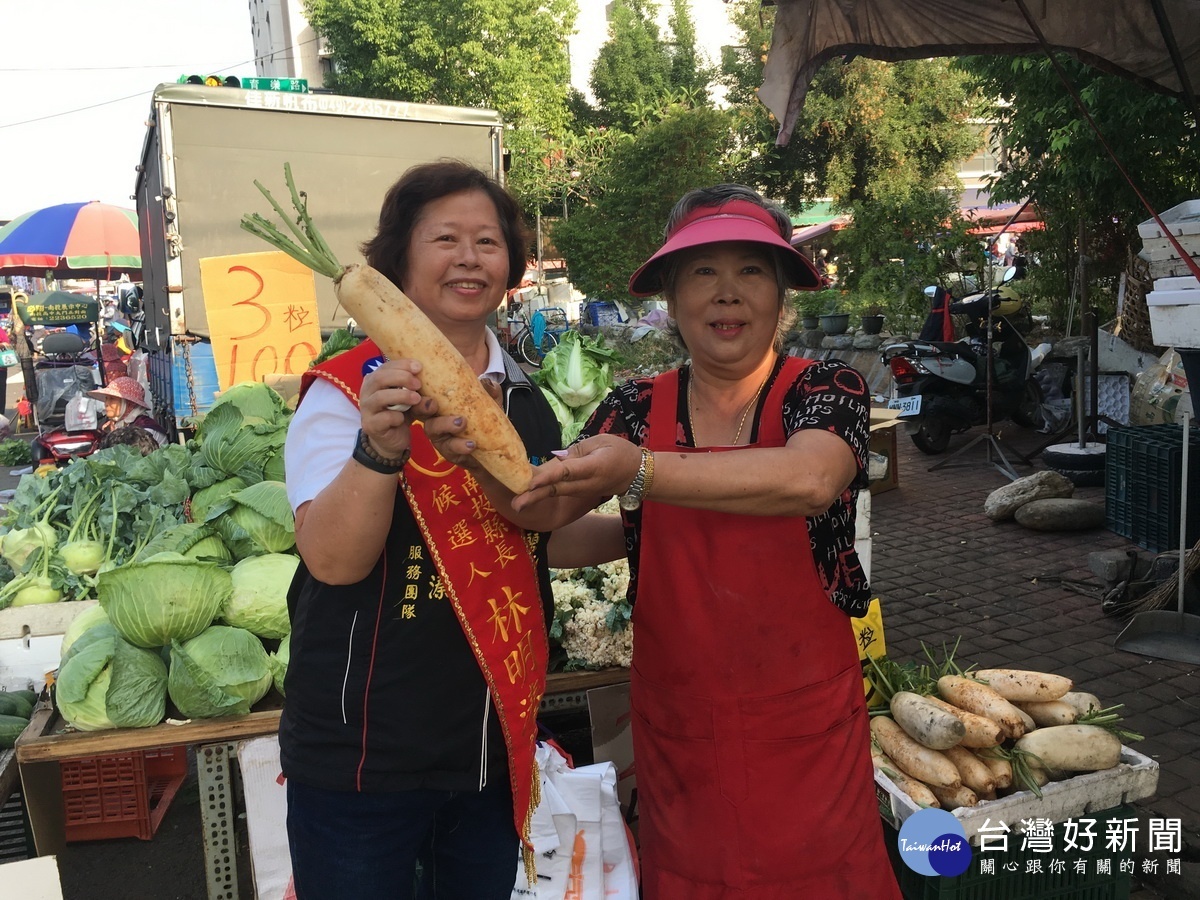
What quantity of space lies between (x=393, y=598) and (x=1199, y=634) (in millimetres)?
4307

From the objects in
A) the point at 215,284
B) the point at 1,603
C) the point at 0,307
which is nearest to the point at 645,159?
the point at 215,284

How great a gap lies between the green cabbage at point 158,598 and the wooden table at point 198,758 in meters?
0.28

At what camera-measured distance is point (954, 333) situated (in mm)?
9656

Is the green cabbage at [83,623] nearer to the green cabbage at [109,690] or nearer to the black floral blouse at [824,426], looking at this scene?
the green cabbage at [109,690]

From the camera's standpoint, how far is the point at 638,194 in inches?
627

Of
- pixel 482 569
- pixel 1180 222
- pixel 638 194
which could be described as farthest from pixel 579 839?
pixel 638 194

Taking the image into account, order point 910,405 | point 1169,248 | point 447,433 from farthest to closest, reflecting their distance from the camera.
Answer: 1. point 910,405
2. point 1169,248
3. point 447,433

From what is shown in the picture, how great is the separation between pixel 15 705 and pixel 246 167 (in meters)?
4.19

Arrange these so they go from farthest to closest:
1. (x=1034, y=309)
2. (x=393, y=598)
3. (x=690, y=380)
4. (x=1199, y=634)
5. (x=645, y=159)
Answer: (x=645, y=159)
(x=1034, y=309)
(x=1199, y=634)
(x=690, y=380)
(x=393, y=598)

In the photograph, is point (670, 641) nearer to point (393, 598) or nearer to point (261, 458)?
point (393, 598)

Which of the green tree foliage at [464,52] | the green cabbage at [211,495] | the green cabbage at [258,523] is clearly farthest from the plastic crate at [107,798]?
the green tree foliage at [464,52]

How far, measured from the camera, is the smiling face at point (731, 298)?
1.69 m

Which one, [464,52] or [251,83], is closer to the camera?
[251,83]

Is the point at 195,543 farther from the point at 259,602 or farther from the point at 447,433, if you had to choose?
the point at 447,433
